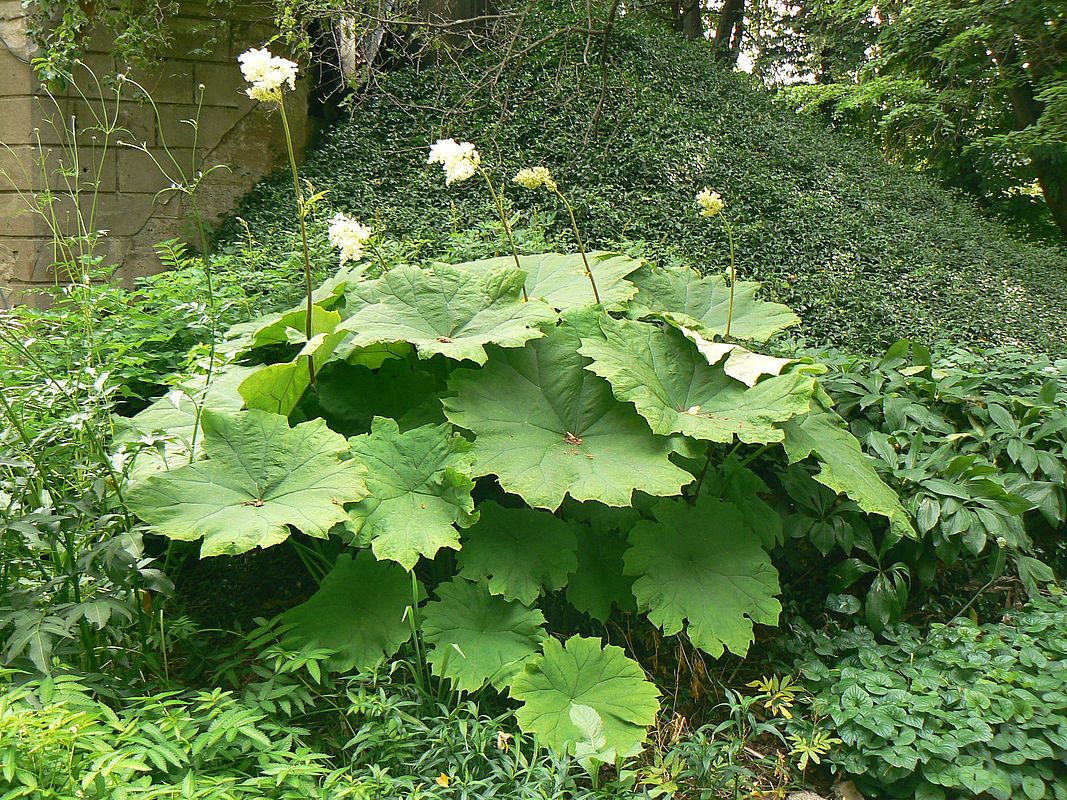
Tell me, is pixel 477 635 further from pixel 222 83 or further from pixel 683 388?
pixel 222 83

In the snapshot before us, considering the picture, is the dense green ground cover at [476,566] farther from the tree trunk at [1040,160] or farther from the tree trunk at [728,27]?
the tree trunk at [728,27]

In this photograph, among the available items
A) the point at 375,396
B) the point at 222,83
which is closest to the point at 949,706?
the point at 375,396

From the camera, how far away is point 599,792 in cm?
193

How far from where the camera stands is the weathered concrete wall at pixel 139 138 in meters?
5.30

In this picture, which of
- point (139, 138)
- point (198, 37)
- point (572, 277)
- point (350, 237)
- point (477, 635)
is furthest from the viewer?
point (198, 37)

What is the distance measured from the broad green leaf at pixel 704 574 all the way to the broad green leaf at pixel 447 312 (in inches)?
28.6

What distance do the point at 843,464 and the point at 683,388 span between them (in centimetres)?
57

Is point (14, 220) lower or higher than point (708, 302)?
lower

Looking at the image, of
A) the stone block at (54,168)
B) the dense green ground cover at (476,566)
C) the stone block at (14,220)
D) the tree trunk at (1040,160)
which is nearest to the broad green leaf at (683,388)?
the dense green ground cover at (476,566)

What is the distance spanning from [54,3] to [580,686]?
18.5 ft

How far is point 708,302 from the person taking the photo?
10.2 ft

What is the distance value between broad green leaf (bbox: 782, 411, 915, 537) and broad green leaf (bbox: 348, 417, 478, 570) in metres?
1.03

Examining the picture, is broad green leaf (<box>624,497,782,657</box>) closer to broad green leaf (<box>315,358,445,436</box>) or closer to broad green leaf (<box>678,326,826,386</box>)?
broad green leaf (<box>678,326,826,386</box>)

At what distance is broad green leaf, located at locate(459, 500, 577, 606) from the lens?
2.29 m
